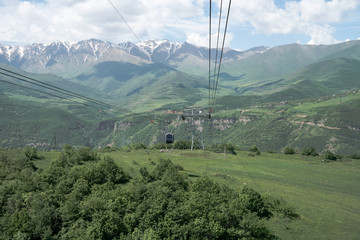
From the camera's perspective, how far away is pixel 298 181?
4355 inches

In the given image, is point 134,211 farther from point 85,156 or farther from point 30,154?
point 30,154

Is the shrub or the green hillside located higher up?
the shrub

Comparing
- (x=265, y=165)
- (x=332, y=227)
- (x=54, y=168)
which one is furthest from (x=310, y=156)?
(x=54, y=168)

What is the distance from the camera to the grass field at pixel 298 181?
67.4 meters

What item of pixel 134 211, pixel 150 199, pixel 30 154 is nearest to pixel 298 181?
pixel 150 199

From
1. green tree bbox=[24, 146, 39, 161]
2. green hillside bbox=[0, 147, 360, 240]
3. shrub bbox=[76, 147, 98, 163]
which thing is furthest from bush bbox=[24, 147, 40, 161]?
shrub bbox=[76, 147, 98, 163]

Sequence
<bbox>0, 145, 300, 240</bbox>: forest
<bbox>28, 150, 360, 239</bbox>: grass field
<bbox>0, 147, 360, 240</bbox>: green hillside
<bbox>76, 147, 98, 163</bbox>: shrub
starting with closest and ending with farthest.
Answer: <bbox>0, 145, 300, 240</bbox>: forest
<bbox>0, 147, 360, 240</bbox>: green hillside
<bbox>28, 150, 360, 239</bbox>: grass field
<bbox>76, 147, 98, 163</bbox>: shrub

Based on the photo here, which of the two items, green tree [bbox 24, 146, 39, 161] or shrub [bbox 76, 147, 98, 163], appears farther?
green tree [bbox 24, 146, 39, 161]

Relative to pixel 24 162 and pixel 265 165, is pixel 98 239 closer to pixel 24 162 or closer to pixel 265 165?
pixel 24 162

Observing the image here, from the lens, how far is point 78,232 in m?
56.8

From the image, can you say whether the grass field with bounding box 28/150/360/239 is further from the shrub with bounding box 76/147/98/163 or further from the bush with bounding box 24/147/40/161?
Result: the shrub with bounding box 76/147/98/163

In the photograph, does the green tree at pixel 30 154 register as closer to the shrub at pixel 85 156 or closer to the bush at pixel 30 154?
the bush at pixel 30 154

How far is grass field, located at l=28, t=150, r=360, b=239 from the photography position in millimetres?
67438

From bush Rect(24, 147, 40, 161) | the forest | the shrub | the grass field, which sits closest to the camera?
the forest
